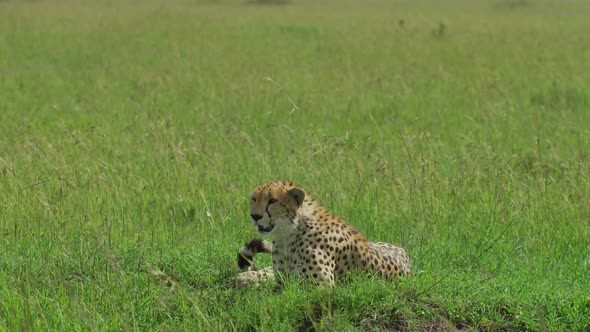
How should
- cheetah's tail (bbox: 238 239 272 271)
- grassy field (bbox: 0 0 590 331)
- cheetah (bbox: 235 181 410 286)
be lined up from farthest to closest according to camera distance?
1. cheetah's tail (bbox: 238 239 272 271)
2. cheetah (bbox: 235 181 410 286)
3. grassy field (bbox: 0 0 590 331)

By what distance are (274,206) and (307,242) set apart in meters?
0.25

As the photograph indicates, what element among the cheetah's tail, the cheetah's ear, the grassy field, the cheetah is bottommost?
the grassy field

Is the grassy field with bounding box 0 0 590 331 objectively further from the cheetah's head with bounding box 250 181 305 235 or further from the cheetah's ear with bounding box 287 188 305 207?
the cheetah's ear with bounding box 287 188 305 207

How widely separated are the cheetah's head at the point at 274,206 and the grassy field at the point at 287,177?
0.34m

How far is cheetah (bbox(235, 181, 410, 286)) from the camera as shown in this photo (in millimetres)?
4234

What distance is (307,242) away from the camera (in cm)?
427

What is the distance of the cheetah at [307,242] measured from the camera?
4.23m

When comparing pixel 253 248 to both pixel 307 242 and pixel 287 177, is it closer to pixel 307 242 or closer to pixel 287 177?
pixel 307 242

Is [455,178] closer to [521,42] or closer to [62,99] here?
[62,99]

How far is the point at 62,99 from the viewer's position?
34.8ft

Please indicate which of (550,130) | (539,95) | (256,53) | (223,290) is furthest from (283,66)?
(223,290)

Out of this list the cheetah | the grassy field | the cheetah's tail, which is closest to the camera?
the grassy field

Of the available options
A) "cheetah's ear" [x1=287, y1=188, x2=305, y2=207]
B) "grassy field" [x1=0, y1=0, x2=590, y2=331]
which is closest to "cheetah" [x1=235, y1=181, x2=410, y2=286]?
"cheetah's ear" [x1=287, y1=188, x2=305, y2=207]

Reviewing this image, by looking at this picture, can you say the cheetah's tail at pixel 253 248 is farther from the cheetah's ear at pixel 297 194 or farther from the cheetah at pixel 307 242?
the cheetah's ear at pixel 297 194
